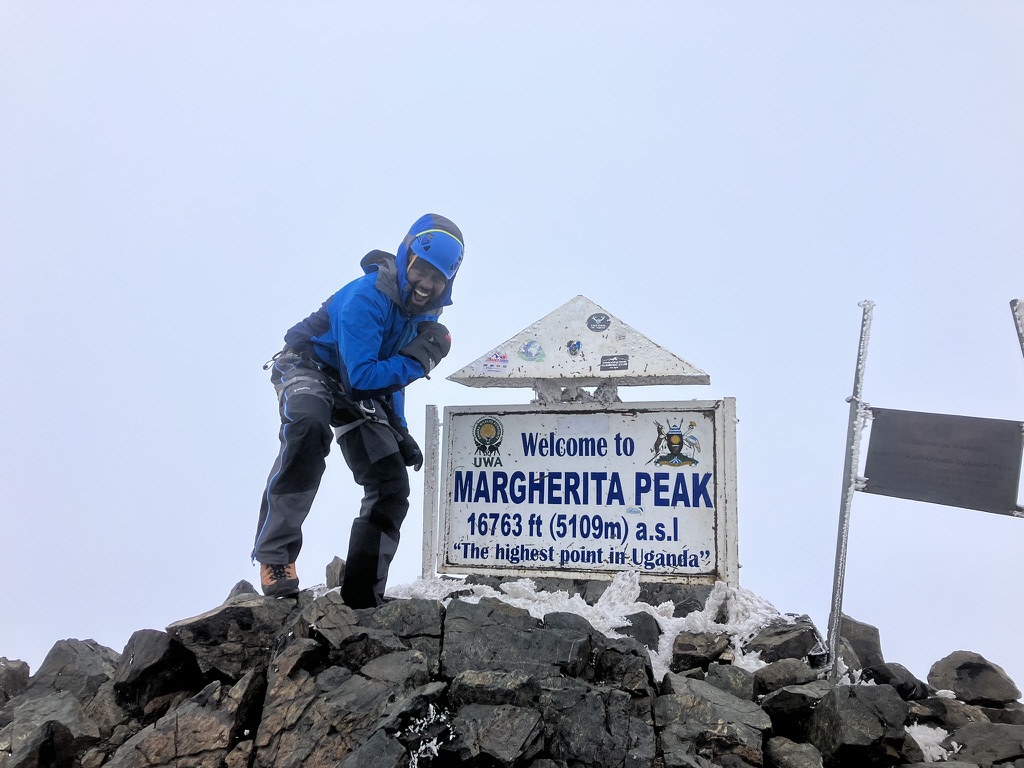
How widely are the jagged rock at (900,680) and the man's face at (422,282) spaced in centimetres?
419

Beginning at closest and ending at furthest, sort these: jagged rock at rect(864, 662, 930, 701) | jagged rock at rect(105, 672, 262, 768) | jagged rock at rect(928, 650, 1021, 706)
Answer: jagged rock at rect(105, 672, 262, 768), jagged rock at rect(864, 662, 930, 701), jagged rock at rect(928, 650, 1021, 706)

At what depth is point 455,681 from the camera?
3.99 m

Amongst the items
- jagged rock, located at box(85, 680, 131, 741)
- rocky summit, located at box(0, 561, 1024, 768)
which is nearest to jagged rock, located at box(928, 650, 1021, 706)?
rocky summit, located at box(0, 561, 1024, 768)

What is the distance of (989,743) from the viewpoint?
4348 mm

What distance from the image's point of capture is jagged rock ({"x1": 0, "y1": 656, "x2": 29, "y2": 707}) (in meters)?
5.41

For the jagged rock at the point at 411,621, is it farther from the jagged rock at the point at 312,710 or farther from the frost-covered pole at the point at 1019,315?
the frost-covered pole at the point at 1019,315

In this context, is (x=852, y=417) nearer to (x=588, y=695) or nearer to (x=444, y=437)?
(x=588, y=695)

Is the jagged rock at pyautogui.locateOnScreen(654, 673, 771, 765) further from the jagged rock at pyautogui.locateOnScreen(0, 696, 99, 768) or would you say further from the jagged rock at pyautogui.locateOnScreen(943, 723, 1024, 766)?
the jagged rock at pyautogui.locateOnScreen(0, 696, 99, 768)

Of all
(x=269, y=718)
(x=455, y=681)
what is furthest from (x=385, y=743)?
(x=269, y=718)

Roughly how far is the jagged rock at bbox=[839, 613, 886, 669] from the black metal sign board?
4.69ft

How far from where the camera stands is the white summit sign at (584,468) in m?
6.30

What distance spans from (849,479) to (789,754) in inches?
82.2

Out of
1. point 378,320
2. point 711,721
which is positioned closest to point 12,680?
point 378,320

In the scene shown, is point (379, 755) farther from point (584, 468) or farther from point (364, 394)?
point (584, 468)
